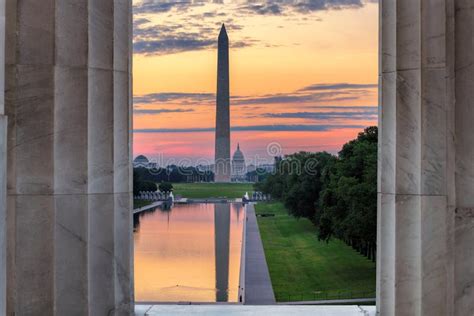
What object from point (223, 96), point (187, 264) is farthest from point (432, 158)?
point (223, 96)

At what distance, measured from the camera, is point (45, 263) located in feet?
30.3

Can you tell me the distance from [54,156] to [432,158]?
5.26 m

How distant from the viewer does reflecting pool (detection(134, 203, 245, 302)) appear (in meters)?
43.0

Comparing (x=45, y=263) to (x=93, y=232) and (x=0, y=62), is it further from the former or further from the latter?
(x=0, y=62)

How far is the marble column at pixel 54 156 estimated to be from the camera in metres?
9.18

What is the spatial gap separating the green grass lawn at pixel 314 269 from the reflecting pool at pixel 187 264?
346cm

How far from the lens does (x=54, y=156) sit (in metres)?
9.16

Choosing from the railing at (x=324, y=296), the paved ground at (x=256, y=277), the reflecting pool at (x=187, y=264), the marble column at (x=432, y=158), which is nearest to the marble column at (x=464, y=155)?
the marble column at (x=432, y=158)

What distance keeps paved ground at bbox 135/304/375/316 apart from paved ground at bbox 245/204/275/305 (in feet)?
92.7

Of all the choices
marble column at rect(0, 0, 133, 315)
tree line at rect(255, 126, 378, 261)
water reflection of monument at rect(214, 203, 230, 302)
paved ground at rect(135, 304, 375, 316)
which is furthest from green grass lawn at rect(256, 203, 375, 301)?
marble column at rect(0, 0, 133, 315)

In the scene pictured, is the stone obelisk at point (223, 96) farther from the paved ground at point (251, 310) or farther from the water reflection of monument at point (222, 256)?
the paved ground at point (251, 310)

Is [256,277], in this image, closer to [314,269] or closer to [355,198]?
[314,269]

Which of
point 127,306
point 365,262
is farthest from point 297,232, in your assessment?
point 127,306

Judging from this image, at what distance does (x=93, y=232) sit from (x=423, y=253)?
183 inches
